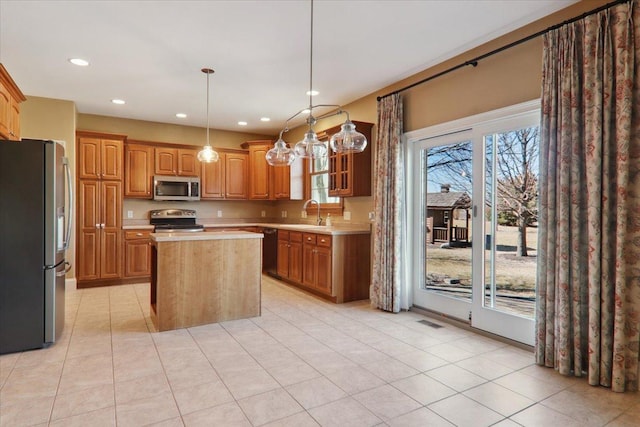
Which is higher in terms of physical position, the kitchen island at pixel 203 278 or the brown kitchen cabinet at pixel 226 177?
the brown kitchen cabinet at pixel 226 177

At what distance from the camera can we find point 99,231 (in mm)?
5656

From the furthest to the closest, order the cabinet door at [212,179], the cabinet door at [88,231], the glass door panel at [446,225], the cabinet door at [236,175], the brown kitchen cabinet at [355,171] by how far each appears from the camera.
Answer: the cabinet door at [236,175], the cabinet door at [212,179], the cabinet door at [88,231], the brown kitchen cabinet at [355,171], the glass door panel at [446,225]

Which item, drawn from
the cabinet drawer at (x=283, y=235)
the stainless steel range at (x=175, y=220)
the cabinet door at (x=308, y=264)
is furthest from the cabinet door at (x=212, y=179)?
the cabinet door at (x=308, y=264)

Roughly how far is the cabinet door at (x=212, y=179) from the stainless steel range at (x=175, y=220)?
437mm

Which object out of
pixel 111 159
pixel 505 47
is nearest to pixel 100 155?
pixel 111 159

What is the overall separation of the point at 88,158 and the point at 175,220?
1720 mm

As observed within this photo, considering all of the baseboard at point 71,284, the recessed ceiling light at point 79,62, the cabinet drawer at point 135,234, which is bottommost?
the baseboard at point 71,284

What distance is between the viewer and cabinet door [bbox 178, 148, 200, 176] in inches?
259

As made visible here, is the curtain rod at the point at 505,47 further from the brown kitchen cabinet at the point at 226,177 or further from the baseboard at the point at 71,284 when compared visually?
the baseboard at the point at 71,284

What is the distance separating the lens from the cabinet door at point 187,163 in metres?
6.59

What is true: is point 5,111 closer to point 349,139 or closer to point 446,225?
point 349,139

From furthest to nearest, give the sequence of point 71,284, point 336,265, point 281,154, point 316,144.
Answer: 1. point 71,284
2. point 336,265
3. point 281,154
4. point 316,144

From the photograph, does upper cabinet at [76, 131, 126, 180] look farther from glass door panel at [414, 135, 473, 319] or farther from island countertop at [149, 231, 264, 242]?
glass door panel at [414, 135, 473, 319]

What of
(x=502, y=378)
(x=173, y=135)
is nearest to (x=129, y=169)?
(x=173, y=135)
